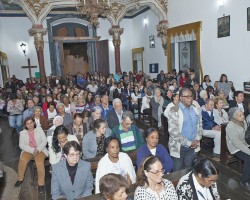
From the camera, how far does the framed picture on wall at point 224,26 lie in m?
9.31

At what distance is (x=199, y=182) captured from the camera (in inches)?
96.0

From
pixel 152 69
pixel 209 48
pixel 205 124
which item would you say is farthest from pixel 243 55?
pixel 152 69

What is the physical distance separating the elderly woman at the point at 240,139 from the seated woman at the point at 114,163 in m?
1.94

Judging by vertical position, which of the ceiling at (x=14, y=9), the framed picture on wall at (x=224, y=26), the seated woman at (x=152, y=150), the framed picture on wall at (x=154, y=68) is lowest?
the seated woman at (x=152, y=150)

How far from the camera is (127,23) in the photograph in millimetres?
17203

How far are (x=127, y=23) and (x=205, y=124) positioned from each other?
13069mm

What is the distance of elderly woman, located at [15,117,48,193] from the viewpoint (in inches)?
177

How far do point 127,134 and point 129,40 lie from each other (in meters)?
14.3

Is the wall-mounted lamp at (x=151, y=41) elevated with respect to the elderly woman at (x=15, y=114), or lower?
elevated

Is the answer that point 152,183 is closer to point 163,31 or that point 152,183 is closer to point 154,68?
point 163,31

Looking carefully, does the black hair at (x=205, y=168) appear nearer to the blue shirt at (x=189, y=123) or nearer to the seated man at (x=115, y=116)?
the blue shirt at (x=189, y=123)

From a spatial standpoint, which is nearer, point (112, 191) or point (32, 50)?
point (112, 191)

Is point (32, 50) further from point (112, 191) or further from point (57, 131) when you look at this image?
point (112, 191)

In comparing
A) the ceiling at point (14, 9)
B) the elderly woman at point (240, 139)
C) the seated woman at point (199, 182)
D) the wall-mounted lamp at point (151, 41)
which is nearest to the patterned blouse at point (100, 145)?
the seated woman at point (199, 182)
